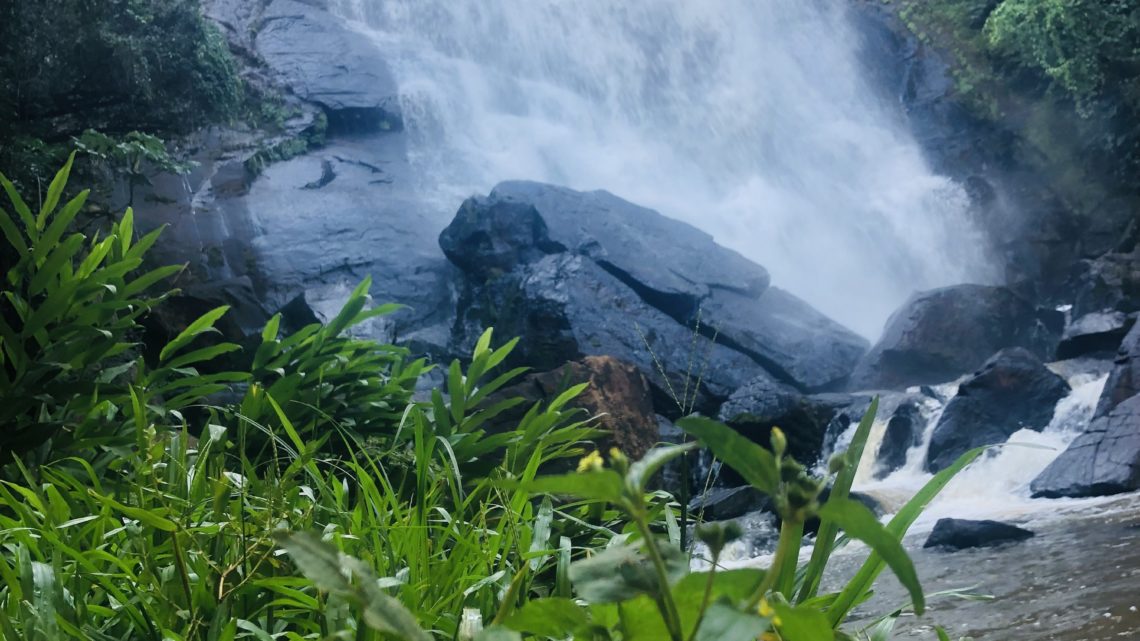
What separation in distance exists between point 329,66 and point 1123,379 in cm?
1731

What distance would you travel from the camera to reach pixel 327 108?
1933 centimetres

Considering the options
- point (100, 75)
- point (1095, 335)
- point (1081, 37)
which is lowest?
point (1095, 335)

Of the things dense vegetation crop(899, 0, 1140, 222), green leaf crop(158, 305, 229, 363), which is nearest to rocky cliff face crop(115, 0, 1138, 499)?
dense vegetation crop(899, 0, 1140, 222)

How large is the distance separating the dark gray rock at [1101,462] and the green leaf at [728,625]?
7.72 meters

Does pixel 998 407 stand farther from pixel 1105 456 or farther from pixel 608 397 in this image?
pixel 608 397

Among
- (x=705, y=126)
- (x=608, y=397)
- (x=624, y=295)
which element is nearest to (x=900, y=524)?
(x=608, y=397)

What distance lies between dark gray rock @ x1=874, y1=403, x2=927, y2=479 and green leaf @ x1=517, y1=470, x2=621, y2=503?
10094mm

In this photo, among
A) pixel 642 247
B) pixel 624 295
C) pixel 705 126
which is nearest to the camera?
pixel 624 295

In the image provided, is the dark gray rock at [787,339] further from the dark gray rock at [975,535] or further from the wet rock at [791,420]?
the dark gray rock at [975,535]

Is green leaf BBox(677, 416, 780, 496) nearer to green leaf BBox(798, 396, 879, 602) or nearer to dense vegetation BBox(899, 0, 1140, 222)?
green leaf BBox(798, 396, 879, 602)

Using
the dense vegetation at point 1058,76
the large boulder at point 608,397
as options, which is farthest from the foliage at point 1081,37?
the large boulder at point 608,397

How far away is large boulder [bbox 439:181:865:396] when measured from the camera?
12320mm

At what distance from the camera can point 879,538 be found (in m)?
0.48

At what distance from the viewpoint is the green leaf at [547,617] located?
0.58m
